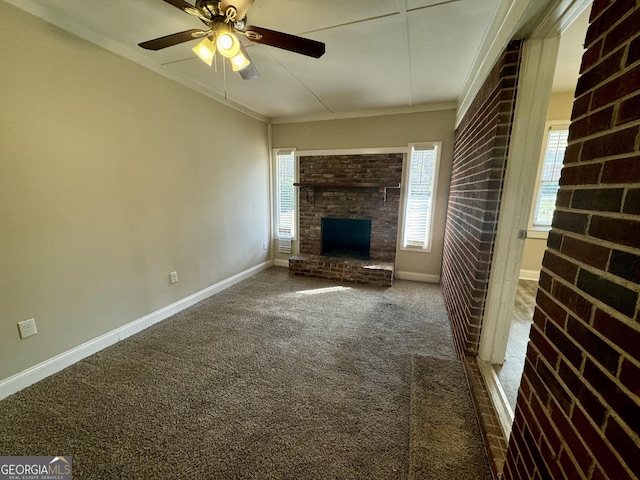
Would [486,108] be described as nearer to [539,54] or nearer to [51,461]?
[539,54]

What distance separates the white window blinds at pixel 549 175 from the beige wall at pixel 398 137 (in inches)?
51.8

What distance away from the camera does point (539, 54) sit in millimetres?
1424

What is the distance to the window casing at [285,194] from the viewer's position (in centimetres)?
414

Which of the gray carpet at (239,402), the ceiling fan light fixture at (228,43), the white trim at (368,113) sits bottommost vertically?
the gray carpet at (239,402)

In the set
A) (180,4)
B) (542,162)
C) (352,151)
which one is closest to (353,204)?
(352,151)

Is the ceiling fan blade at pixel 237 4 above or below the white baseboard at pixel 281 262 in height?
above

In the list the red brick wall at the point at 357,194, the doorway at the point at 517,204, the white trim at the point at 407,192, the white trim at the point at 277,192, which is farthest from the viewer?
the white trim at the point at 277,192

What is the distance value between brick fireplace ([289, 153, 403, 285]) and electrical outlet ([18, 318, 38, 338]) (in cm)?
267

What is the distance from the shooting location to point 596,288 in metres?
0.66

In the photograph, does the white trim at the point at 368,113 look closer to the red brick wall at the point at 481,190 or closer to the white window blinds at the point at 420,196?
the white window blinds at the point at 420,196

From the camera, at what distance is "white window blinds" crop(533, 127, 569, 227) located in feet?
10.9

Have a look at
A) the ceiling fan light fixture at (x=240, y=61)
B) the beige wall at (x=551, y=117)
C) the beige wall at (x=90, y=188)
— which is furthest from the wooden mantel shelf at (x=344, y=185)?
the ceiling fan light fixture at (x=240, y=61)

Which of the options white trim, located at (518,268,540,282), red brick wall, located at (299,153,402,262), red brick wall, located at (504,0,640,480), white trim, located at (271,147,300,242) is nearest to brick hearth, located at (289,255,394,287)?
red brick wall, located at (299,153,402,262)

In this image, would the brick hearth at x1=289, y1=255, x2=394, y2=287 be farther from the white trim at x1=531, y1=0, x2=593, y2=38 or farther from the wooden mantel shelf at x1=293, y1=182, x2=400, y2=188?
the white trim at x1=531, y1=0, x2=593, y2=38
